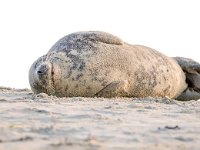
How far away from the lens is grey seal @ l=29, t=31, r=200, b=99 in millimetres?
6242

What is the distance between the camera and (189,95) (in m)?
8.55

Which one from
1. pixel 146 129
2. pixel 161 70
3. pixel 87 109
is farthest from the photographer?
pixel 161 70

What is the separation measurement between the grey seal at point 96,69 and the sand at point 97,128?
1808 millimetres

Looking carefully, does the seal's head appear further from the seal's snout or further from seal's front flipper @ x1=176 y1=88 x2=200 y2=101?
seal's front flipper @ x1=176 y1=88 x2=200 y2=101

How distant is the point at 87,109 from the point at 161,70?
3441 millimetres

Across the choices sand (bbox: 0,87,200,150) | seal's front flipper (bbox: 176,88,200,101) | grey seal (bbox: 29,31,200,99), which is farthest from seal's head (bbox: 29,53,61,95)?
seal's front flipper (bbox: 176,88,200,101)

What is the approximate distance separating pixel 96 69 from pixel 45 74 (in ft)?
2.42

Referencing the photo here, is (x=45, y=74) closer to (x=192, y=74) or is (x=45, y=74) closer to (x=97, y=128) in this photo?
(x=97, y=128)

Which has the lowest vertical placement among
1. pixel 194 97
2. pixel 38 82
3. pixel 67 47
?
pixel 194 97

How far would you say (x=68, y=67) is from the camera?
20.6 feet

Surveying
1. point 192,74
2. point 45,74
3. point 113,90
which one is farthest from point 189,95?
point 45,74

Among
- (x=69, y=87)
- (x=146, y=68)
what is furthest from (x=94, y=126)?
(x=146, y=68)

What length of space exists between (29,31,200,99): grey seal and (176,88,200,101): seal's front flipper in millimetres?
1043

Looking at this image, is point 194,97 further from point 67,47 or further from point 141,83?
point 67,47
